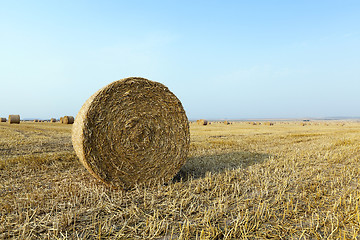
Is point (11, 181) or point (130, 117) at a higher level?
point (130, 117)

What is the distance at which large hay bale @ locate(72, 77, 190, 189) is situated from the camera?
4.43 metres

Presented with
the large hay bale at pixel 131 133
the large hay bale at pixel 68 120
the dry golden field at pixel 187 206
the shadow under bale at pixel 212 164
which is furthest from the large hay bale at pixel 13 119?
the large hay bale at pixel 131 133

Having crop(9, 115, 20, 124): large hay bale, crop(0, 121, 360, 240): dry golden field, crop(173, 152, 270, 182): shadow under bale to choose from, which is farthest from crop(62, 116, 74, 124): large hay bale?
crop(173, 152, 270, 182): shadow under bale

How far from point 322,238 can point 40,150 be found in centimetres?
855

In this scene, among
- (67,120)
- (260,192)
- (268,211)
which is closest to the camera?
(268,211)

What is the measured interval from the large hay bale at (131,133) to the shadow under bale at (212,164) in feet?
1.81

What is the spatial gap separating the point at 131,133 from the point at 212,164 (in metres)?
2.64

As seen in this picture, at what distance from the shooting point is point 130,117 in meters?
4.80

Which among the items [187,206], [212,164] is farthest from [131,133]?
[212,164]

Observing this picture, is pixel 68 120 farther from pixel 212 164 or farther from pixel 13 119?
pixel 212 164

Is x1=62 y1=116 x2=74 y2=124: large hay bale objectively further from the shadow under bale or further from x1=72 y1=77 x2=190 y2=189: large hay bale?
x1=72 y1=77 x2=190 y2=189: large hay bale

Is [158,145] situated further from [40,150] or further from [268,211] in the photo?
[40,150]

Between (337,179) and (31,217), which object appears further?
(337,179)

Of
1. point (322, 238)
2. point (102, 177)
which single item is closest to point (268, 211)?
point (322, 238)
